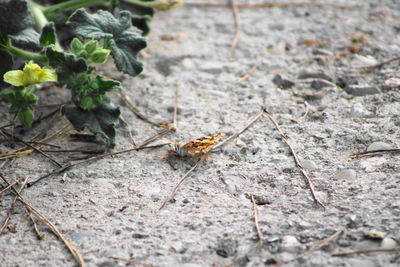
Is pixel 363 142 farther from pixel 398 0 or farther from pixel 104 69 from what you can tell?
pixel 398 0

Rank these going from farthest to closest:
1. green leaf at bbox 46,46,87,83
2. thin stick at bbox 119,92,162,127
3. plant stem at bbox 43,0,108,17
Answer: plant stem at bbox 43,0,108,17, thin stick at bbox 119,92,162,127, green leaf at bbox 46,46,87,83

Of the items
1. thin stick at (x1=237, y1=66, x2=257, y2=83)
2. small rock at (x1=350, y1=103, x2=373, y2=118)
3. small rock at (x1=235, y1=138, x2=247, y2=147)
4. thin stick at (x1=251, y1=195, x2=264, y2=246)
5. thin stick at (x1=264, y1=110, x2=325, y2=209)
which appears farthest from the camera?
thin stick at (x1=237, y1=66, x2=257, y2=83)

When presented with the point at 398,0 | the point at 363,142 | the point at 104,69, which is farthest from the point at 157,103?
the point at 398,0

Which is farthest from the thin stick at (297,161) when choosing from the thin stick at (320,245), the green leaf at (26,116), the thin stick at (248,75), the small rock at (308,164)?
the green leaf at (26,116)

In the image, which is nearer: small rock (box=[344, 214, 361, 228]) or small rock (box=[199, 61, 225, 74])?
small rock (box=[344, 214, 361, 228])

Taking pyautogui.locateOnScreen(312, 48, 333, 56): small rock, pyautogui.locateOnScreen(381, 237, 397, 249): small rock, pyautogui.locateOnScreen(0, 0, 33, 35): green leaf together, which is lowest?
pyautogui.locateOnScreen(312, 48, 333, 56): small rock

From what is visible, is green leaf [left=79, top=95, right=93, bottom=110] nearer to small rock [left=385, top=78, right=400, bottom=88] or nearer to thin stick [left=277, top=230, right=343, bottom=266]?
thin stick [left=277, top=230, right=343, bottom=266]

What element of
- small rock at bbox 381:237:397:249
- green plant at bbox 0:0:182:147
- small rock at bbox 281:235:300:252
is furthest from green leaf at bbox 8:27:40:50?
small rock at bbox 381:237:397:249

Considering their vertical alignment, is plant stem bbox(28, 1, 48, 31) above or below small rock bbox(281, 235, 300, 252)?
above
